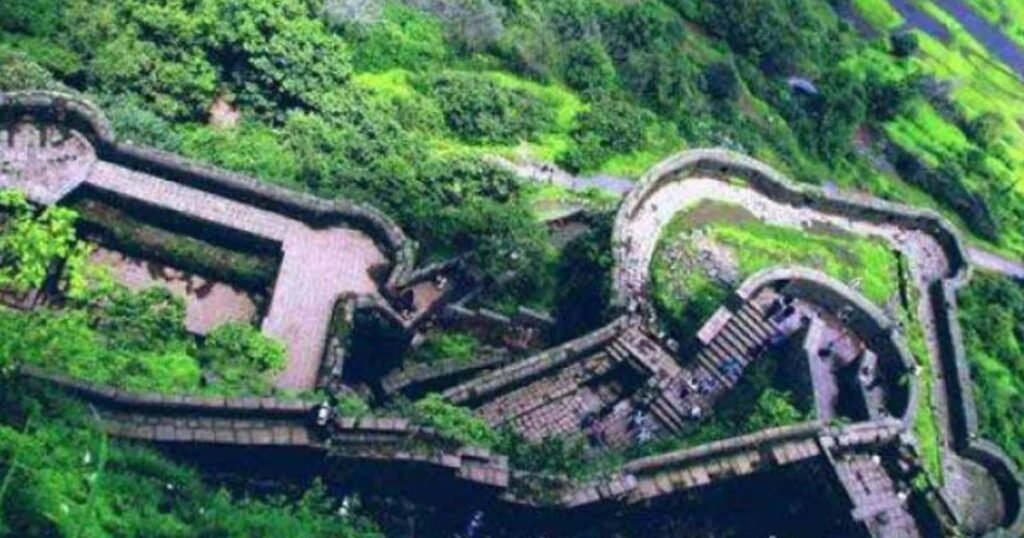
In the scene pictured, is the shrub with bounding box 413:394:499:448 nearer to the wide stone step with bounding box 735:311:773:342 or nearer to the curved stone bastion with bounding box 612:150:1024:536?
the curved stone bastion with bounding box 612:150:1024:536

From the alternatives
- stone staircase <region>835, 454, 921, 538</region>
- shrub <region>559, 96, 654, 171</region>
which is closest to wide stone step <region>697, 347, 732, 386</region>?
stone staircase <region>835, 454, 921, 538</region>

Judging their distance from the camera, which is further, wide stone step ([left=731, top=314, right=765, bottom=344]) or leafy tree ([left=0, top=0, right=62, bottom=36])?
leafy tree ([left=0, top=0, right=62, bottom=36])

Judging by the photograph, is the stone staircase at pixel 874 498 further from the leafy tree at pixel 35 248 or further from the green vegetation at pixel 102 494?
the leafy tree at pixel 35 248

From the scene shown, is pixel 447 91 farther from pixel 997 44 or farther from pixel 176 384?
pixel 997 44

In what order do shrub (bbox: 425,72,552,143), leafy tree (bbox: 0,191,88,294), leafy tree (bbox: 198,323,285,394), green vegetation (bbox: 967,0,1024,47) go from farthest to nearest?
green vegetation (bbox: 967,0,1024,47), shrub (bbox: 425,72,552,143), leafy tree (bbox: 198,323,285,394), leafy tree (bbox: 0,191,88,294)

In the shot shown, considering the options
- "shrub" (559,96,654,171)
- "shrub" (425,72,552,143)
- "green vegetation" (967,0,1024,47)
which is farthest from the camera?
"green vegetation" (967,0,1024,47)

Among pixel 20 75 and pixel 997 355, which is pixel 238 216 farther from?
pixel 997 355
